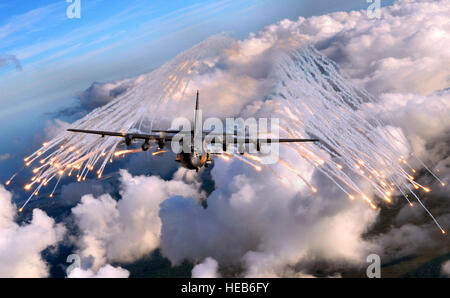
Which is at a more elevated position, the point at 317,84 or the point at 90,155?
the point at 317,84

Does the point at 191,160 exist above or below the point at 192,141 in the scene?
below

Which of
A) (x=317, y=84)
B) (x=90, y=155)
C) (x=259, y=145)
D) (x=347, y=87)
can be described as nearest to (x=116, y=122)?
(x=90, y=155)

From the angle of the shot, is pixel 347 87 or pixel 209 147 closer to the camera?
pixel 209 147
